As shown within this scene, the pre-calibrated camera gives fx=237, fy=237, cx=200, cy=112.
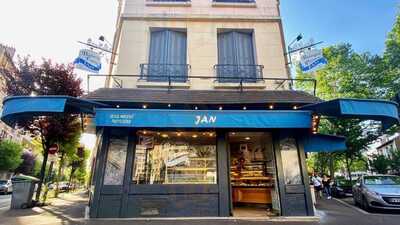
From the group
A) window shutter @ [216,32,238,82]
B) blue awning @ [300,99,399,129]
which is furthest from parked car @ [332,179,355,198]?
window shutter @ [216,32,238,82]

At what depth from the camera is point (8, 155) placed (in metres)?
31.4

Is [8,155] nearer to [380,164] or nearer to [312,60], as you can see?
[312,60]

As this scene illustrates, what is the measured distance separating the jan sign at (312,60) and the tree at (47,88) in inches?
447

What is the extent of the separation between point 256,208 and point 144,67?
23.9 ft

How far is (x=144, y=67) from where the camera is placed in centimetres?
906

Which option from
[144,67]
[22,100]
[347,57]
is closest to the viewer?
[22,100]

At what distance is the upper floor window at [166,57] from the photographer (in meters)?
8.98

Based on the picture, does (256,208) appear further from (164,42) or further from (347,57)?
(347,57)

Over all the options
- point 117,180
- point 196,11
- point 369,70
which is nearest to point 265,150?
point 117,180

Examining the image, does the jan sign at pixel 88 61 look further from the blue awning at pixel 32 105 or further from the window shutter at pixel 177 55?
the window shutter at pixel 177 55

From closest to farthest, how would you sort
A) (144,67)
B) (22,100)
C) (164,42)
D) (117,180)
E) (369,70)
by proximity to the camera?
(22,100)
(117,180)
(144,67)
(164,42)
(369,70)

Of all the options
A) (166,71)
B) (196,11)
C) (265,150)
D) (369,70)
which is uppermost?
(369,70)

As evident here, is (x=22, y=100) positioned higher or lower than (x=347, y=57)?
lower

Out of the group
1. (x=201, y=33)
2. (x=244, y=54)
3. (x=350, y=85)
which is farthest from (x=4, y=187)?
(x=350, y=85)
